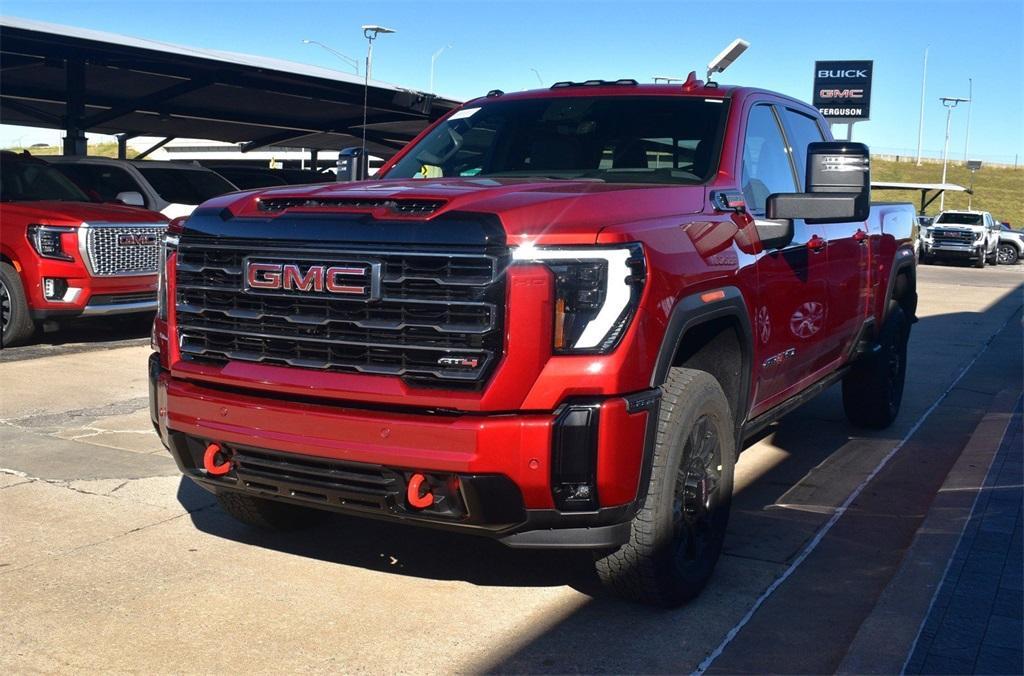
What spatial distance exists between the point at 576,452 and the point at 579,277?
540 mm

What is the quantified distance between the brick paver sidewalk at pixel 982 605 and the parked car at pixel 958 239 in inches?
1234

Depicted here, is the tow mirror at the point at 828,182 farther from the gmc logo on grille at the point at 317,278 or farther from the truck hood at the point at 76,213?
the truck hood at the point at 76,213

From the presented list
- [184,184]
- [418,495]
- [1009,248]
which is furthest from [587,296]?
[1009,248]

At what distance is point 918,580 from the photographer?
4363 mm

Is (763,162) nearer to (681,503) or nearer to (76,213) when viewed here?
(681,503)

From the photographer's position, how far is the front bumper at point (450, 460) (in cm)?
348

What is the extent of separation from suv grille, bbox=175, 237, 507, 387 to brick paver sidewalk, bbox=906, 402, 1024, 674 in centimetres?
172

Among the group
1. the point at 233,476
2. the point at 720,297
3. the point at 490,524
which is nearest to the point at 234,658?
the point at 233,476

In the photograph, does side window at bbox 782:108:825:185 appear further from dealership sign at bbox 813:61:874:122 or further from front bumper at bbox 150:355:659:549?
dealership sign at bbox 813:61:874:122

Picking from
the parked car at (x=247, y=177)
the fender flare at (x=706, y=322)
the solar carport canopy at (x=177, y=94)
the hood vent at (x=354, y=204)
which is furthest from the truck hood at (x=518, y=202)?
the parked car at (x=247, y=177)

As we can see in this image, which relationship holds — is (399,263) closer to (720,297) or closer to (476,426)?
(476,426)

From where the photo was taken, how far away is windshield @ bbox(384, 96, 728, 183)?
16.3ft

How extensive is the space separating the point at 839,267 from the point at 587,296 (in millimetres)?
2751

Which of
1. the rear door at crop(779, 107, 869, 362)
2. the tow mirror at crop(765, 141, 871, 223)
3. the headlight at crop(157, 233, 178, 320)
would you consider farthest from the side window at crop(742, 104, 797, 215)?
the headlight at crop(157, 233, 178, 320)
